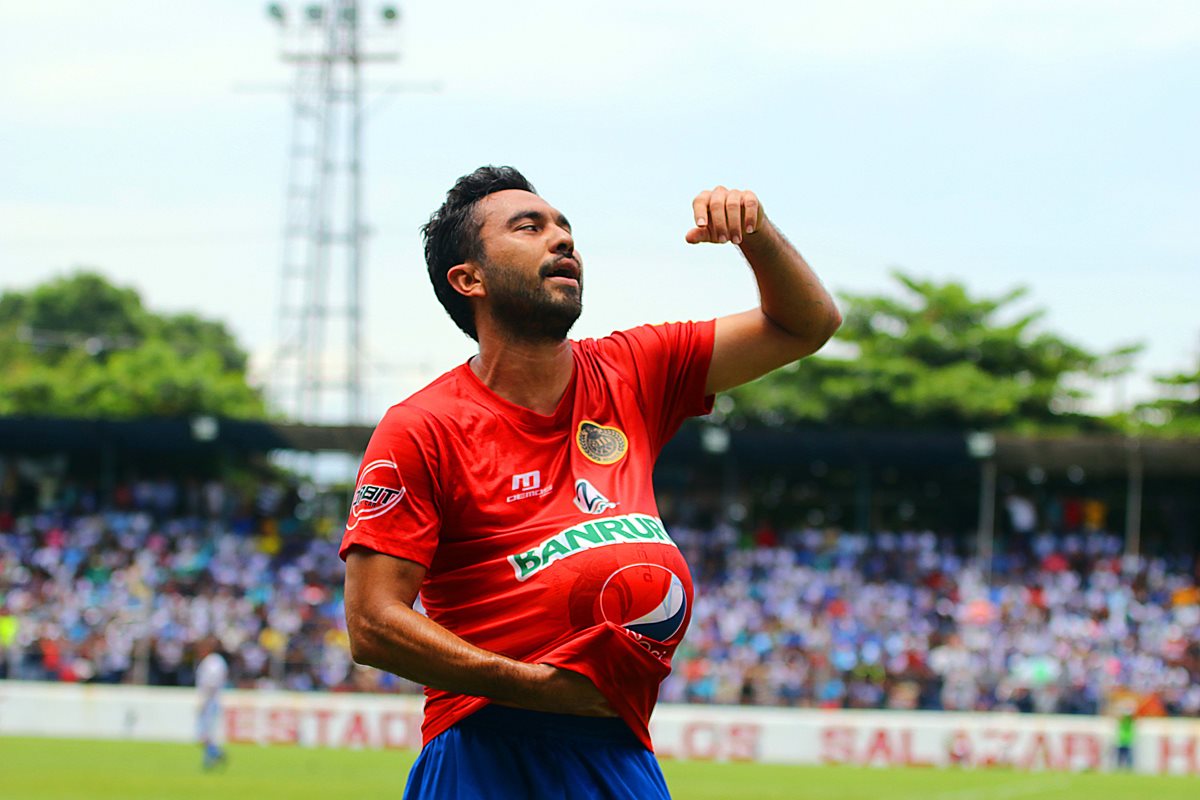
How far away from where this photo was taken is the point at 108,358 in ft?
202

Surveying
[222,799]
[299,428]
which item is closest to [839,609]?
[299,428]

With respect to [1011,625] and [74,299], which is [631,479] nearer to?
[1011,625]

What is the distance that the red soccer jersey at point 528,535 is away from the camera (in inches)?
138

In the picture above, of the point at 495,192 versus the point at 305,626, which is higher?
the point at 495,192

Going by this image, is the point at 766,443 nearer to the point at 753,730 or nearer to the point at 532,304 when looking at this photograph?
the point at 753,730

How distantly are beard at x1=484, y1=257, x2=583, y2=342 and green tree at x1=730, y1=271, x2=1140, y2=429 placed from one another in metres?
39.4

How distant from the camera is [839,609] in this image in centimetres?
2961

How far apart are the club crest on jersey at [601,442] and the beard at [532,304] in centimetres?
21

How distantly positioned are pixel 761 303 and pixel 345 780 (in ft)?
55.5

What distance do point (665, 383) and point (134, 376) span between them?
162 feet

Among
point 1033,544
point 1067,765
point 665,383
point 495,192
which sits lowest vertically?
point 1067,765

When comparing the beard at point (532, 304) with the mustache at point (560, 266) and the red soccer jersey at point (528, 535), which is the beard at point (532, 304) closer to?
the mustache at point (560, 266)

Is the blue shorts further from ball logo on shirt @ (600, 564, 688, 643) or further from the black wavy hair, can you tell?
the black wavy hair

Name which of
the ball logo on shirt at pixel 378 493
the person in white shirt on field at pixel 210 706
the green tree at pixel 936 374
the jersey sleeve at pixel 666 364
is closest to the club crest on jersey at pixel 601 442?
the jersey sleeve at pixel 666 364
